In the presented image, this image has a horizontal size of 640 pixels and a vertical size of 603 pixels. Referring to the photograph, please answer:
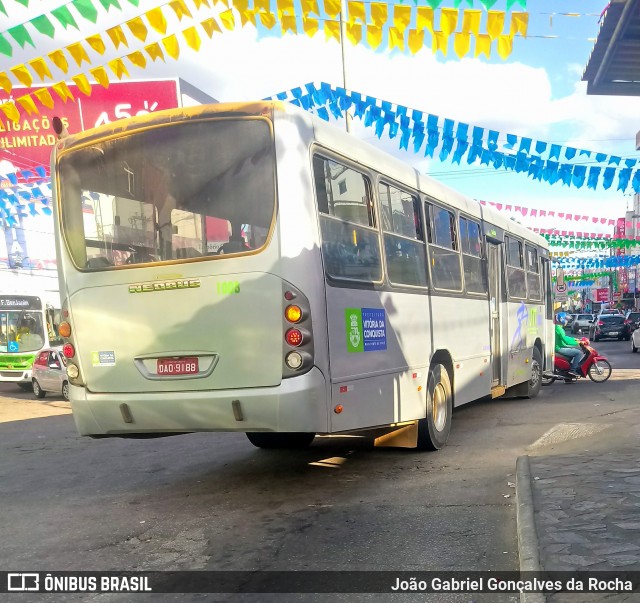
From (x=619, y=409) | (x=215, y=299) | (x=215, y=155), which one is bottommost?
(x=619, y=409)

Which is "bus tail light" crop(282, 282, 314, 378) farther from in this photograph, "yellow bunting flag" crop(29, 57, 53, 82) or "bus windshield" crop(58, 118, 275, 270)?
"yellow bunting flag" crop(29, 57, 53, 82)

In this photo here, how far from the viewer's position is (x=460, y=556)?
4.58 meters

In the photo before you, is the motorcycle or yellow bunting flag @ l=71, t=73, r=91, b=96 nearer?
yellow bunting flag @ l=71, t=73, r=91, b=96

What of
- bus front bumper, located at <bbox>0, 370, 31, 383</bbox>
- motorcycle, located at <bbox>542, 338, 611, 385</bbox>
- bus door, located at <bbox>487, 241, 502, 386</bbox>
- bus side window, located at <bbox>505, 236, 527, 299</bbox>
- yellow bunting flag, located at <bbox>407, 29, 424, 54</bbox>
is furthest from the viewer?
bus front bumper, located at <bbox>0, 370, 31, 383</bbox>

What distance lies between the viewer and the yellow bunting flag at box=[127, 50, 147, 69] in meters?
8.30

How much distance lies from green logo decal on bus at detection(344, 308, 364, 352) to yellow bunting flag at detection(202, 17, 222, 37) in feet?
12.3

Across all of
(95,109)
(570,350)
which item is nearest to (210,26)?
(570,350)

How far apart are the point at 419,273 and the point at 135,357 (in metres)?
3.40

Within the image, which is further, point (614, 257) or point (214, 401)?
point (614, 257)

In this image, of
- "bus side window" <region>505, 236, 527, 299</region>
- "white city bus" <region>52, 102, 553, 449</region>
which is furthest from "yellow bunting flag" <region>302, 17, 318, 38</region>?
"bus side window" <region>505, 236, 527, 299</region>

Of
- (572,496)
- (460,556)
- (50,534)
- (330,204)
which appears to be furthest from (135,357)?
(572,496)

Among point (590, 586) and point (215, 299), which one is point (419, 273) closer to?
point (215, 299)

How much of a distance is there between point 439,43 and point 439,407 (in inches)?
163

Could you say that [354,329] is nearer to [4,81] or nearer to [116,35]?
[116,35]
